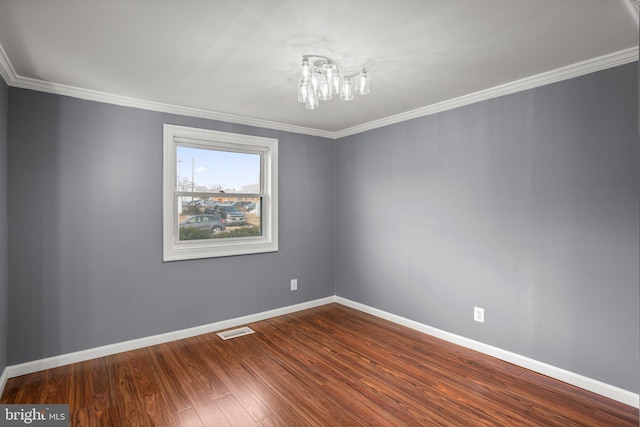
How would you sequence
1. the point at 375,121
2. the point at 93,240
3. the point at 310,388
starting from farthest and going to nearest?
the point at 375,121 < the point at 93,240 < the point at 310,388

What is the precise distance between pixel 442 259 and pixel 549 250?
0.96 m

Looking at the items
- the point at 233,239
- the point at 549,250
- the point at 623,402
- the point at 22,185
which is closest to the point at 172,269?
the point at 233,239

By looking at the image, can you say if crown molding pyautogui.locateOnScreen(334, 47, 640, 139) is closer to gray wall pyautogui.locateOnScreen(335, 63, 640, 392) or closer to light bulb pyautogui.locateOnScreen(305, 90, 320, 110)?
gray wall pyautogui.locateOnScreen(335, 63, 640, 392)

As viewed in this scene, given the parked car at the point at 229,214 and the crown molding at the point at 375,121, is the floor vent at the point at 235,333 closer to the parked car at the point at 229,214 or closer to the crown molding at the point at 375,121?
the parked car at the point at 229,214

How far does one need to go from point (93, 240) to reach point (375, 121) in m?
3.17

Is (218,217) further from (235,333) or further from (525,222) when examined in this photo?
(525,222)

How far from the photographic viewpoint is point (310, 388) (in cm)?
250

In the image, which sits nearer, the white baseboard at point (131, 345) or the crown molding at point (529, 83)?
the crown molding at point (529, 83)

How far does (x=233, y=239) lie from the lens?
3916 mm

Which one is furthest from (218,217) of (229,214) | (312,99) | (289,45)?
(289,45)

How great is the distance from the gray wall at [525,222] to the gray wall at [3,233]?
343 centimetres

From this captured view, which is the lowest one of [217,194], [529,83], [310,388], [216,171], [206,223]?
[310,388]

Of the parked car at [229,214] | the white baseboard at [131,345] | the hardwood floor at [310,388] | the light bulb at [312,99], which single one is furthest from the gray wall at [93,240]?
the light bulb at [312,99]

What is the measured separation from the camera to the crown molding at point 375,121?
2346 mm
